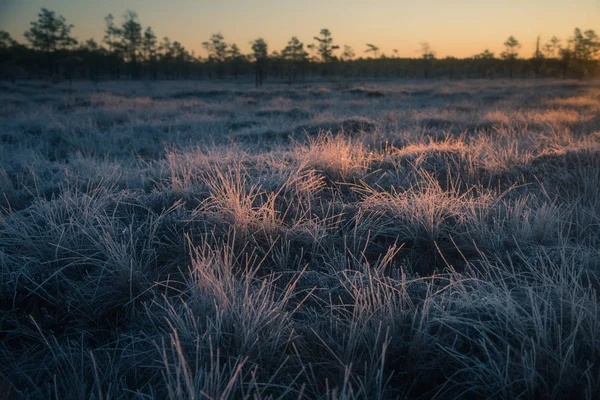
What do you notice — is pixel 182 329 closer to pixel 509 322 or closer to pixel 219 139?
pixel 509 322

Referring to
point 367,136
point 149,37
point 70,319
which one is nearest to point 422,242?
point 70,319

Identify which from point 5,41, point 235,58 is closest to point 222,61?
point 235,58

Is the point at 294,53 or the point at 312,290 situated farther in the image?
the point at 294,53

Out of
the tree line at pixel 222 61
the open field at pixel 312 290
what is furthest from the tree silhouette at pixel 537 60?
the open field at pixel 312 290

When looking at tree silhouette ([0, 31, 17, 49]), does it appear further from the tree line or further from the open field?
the open field

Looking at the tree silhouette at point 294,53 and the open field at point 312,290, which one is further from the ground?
the tree silhouette at point 294,53

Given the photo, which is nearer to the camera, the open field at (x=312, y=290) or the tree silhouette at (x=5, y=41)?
the open field at (x=312, y=290)

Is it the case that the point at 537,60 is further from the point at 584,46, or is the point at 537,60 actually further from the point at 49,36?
the point at 49,36

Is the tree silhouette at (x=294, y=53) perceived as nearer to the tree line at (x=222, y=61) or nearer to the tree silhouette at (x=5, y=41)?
the tree line at (x=222, y=61)

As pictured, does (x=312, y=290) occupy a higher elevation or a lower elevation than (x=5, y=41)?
lower

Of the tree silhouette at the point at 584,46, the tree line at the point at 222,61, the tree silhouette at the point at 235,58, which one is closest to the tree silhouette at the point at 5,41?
the tree line at the point at 222,61

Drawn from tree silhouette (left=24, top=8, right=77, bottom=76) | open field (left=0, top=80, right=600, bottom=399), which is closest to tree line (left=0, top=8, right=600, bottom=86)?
tree silhouette (left=24, top=8, right=77, bottom=76)

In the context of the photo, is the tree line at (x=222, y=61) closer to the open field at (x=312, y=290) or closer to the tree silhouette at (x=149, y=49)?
the tree silhouette at (x=149, y=49)

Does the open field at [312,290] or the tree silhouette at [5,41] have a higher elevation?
the tree silhouette at [5,41]
